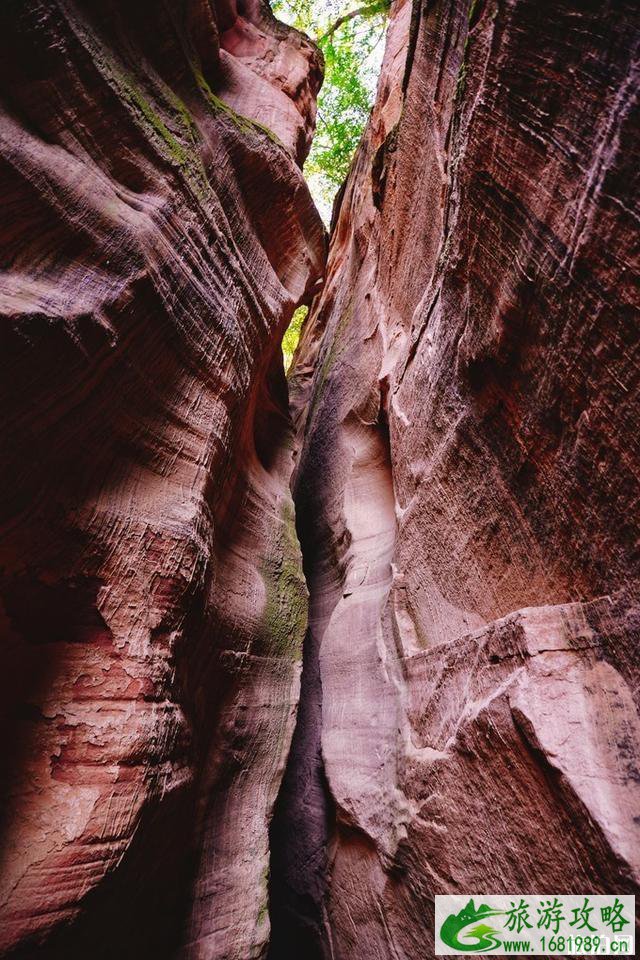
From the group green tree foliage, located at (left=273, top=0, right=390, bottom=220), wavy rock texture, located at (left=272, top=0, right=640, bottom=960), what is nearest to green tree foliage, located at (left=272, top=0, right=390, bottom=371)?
green tree foliage, located at (left=273, top=0, right=390, bottom=220)

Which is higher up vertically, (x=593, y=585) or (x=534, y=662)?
(x=593, y=585)

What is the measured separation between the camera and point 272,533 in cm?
466

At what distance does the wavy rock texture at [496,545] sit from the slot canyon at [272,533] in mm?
18

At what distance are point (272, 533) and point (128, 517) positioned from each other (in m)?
2.05

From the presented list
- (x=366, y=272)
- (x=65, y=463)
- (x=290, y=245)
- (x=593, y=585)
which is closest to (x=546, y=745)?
(x=593, y=585)

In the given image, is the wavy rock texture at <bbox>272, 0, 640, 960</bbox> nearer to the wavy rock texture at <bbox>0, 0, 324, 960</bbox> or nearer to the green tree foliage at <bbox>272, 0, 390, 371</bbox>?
the wavy rock texture at <bbox>0, 0, 324, 960</bbox>

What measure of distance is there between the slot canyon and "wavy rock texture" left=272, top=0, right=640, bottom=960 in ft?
0.06

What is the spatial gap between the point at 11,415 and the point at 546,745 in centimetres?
266

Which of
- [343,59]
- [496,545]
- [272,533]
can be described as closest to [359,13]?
[343,59]

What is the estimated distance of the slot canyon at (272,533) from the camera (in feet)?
6.68

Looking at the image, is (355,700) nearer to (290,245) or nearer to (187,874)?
(187,874)

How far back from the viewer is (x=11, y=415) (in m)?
2.21

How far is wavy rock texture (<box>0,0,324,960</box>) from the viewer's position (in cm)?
220

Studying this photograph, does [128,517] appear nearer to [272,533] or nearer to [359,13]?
[272,533]
